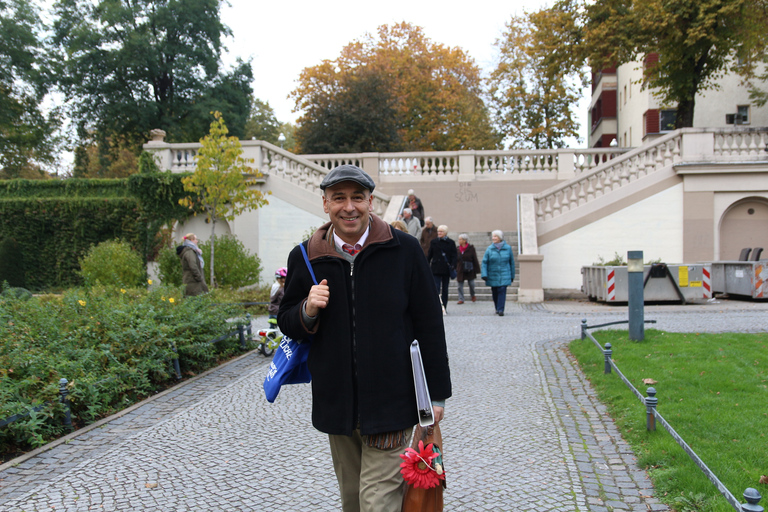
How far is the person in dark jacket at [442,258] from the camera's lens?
13.4 m

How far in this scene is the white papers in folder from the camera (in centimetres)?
275

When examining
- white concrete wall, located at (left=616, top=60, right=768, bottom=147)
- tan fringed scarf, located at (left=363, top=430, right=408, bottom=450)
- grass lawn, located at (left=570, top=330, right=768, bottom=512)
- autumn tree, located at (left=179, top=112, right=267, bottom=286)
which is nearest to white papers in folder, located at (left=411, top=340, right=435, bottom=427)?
tan fringed scarf, located at (left=363, top=430, right=408, bottom=450)

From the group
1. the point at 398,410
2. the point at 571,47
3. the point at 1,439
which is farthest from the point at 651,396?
the point at 571,47

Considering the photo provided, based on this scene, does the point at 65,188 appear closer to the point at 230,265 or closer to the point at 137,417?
the point at 230,265

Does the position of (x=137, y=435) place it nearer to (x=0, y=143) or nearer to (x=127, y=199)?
(x=127, y=199)

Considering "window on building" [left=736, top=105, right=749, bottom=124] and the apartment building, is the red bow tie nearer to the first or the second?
the apartment building

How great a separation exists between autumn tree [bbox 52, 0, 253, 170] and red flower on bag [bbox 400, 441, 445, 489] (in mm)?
34557

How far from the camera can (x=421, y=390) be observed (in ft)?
9.12

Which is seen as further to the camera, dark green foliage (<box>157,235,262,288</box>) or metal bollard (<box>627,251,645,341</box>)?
dark green foliage (<box>157,235,262,288</box>)

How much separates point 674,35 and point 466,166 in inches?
316

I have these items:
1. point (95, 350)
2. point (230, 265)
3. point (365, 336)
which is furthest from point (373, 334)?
point (230, 265)

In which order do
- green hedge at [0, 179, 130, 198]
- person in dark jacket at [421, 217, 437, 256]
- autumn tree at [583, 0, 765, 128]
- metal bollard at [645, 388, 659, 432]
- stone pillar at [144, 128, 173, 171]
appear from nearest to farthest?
metal bollard at [645, 388, 659, 432] < person in dark jacket at [421, 217, 437, 256] < autumn tree at [583, 0, 765, 128] < stone pillar at [144, 128, 173, 171] < green hedge at [0, 179, 130, 198]

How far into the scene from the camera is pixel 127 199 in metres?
23.8

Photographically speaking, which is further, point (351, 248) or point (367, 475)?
point (351, 248)
